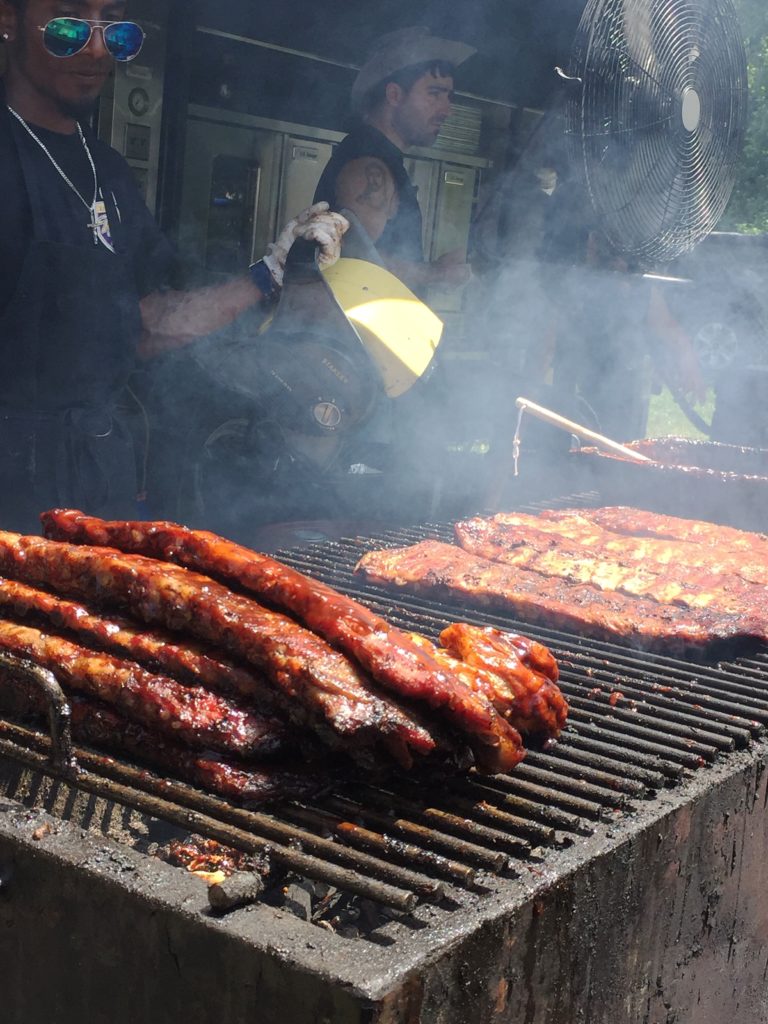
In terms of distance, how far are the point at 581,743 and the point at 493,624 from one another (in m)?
1.22

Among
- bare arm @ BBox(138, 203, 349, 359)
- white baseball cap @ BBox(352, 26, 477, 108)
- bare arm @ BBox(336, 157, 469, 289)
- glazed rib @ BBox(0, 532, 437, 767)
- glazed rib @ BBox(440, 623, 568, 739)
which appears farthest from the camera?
white baseball cap @ BBox(352, 26, 477, 108)

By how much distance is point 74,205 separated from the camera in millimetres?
5250

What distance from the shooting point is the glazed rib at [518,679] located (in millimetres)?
2771

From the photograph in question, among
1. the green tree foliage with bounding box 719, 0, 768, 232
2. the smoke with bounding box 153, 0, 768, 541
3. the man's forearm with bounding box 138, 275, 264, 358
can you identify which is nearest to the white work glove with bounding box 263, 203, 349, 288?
the man's forearm with bounding box 138, 275, 264, 358

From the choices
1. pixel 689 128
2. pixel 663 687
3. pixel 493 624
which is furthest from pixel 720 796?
pixel 689 128

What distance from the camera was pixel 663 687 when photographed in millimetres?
3531

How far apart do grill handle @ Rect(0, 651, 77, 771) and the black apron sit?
3.00 m

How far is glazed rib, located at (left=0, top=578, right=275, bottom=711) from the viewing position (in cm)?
259

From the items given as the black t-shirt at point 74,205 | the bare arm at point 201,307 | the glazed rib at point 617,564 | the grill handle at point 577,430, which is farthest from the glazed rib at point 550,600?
the black t-shirt at point 74,205

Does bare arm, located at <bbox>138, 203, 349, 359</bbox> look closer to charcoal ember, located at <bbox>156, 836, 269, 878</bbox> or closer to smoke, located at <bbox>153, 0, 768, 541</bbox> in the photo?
smoke, located at <bbox>153, 0, 768, 541</bbox>

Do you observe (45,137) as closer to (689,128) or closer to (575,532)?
(575,532)

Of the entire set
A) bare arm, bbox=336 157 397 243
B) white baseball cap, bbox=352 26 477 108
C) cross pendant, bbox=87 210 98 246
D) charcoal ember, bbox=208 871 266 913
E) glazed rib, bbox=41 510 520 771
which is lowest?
charcoal ember, bbox=208 871 266 913

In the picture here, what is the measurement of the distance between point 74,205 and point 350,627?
3.48 m

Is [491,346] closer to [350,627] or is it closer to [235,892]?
[350,627]
